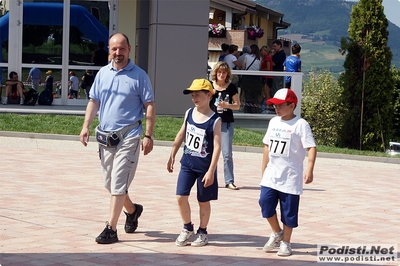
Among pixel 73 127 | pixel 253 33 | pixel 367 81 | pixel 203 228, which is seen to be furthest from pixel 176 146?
pixel 253 33

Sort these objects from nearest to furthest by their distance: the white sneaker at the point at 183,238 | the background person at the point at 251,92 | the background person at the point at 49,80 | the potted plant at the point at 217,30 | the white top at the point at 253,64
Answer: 1. the white sneaker at the point at 183,238
2. the background person at the point at 251,92
3. the white top at the point at 253,64
4. the background person at the point at 49,80
5. the potted plant at the point at 217,30

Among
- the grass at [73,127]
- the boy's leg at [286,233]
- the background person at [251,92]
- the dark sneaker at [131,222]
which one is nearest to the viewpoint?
the boy's leg at [286,233]

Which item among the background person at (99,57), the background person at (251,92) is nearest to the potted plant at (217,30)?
the background person at (99,57)

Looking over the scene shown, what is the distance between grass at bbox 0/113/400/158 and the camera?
55.5 feet

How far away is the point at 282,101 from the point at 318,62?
151 m

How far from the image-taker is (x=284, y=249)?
7.09 m

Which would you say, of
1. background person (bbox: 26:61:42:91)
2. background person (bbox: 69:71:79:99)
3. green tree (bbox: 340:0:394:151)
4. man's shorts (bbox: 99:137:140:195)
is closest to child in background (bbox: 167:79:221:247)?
man's shorts (bbox: 99:137:140:195)

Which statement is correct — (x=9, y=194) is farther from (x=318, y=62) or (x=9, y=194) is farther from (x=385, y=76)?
(x=318, y=62)

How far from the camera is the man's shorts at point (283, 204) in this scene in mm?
7016

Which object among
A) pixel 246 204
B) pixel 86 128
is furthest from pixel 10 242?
pixel 246 204

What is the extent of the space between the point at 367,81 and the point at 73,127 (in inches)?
345

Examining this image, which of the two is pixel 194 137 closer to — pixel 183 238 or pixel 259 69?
pixel 183 238

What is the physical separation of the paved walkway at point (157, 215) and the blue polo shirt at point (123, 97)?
3.71 ft

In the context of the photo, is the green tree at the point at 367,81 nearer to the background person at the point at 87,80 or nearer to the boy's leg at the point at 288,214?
the background person at the point at 87,80
